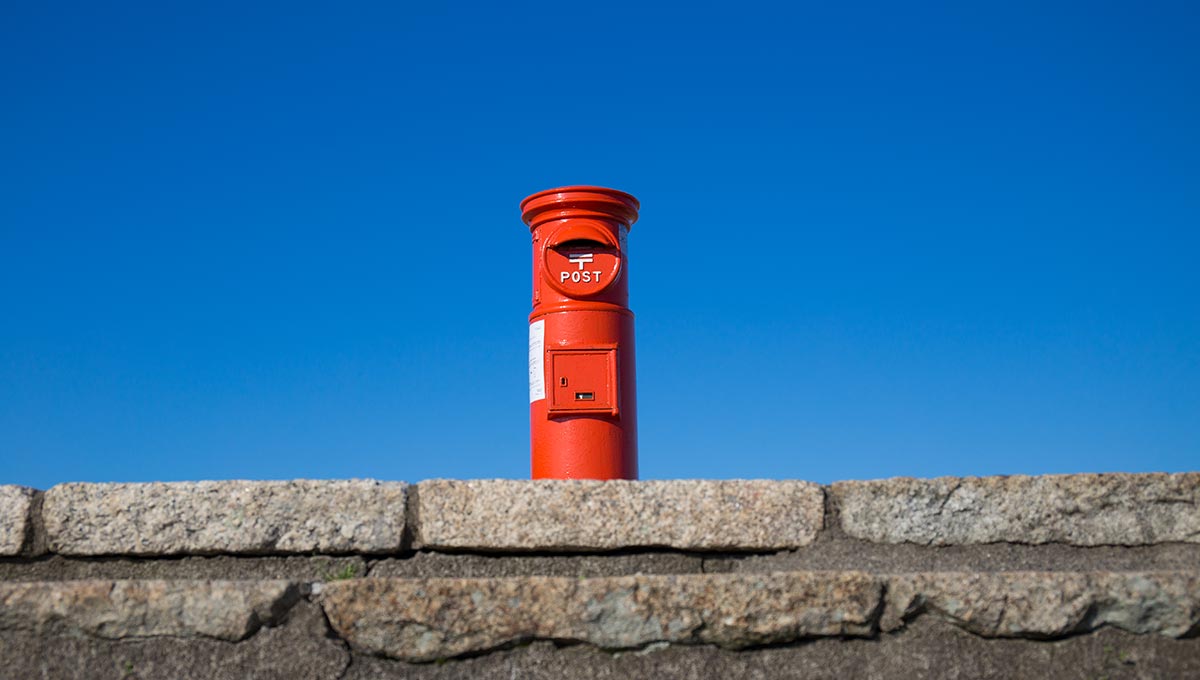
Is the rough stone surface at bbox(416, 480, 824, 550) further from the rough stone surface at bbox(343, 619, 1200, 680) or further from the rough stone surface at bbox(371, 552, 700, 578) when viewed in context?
the rough stone surface at bbox(343, 619, 1200, 680)

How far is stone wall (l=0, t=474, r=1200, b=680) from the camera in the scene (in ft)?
10.5

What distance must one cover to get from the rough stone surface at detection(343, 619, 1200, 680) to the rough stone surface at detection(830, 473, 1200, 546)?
0.45 m

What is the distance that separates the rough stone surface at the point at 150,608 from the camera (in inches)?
128

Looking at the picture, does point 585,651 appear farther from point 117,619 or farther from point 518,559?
point 117,619

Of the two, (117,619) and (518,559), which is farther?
(518,559)

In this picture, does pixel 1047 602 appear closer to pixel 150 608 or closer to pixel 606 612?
pixel 606 612

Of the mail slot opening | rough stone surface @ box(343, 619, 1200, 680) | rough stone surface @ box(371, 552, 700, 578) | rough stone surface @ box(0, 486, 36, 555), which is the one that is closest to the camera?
rough stone surface @ box(343, 619, 1200, 680)

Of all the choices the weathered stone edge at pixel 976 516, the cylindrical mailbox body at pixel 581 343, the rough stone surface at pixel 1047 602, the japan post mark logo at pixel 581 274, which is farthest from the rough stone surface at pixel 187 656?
the japan post mark logo at pixel 581 274

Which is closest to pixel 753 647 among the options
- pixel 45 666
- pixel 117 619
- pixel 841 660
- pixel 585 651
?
pixel 841 660

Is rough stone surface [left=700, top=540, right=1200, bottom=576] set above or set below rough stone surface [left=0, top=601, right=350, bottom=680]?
above

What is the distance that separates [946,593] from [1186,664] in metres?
0.78

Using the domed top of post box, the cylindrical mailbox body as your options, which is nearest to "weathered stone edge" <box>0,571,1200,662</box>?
the cylindrical mailbox body

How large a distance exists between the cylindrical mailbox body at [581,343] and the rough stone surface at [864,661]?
2.24 meters

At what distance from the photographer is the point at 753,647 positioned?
3238 millimetres
